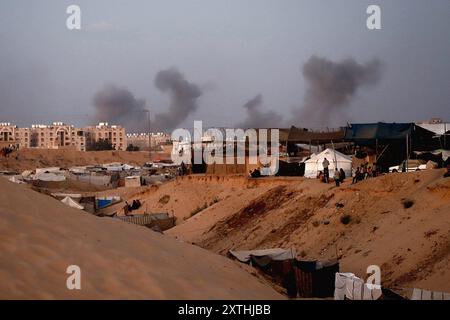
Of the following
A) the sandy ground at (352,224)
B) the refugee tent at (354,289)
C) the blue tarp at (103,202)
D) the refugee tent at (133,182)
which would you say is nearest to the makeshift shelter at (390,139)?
the sandy ground at (352,224)

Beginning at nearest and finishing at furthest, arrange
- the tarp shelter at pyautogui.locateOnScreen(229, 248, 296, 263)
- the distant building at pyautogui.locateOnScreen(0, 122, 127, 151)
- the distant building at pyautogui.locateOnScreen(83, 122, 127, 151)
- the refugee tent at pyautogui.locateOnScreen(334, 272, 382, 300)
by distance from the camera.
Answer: the refugee tent at pyautogui.locateOnScreen(334, 272, 382, 300)
the tarp shelter at pyautogui.locateOnScreen(229, 248, 296, 263)
the distant building at pyautogui.locateOnScreen(0, 122, 127, 151)
the distant building at pyautogui.locateOnScreen(83, 122, 127, 151)

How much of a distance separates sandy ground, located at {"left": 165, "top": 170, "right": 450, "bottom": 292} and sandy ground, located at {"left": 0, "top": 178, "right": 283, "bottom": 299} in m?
8.51

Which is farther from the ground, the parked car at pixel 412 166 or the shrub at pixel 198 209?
the parked car at pixel 412 166

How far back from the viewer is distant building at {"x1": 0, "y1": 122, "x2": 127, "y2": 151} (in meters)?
149

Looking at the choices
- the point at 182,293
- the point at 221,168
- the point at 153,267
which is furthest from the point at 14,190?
the point at 221,168

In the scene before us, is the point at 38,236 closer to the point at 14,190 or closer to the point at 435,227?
the point at 14,190

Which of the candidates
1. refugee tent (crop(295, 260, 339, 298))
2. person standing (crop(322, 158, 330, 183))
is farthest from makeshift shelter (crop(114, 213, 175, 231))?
refugee tent (crop(295, 260, 339, 298))

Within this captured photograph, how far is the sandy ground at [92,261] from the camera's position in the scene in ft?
21.8

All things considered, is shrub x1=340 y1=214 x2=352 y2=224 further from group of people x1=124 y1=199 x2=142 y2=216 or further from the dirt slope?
group of people x1=124 y1=199 x2=142 y2=216

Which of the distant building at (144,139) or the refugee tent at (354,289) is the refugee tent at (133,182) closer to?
the refugee tent at (354,289)

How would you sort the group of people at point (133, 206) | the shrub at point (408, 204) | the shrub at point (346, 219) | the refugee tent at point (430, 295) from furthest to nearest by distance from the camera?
1. the group of people at point (133, 206)
2. the shrub at point (346, 219)
3. the shrub at point (408, 204)
4. the refugee tent at point (430, 295)

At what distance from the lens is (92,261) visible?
7320mm

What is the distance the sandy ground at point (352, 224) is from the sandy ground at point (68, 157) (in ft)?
214

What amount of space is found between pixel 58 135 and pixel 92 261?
149343mm
